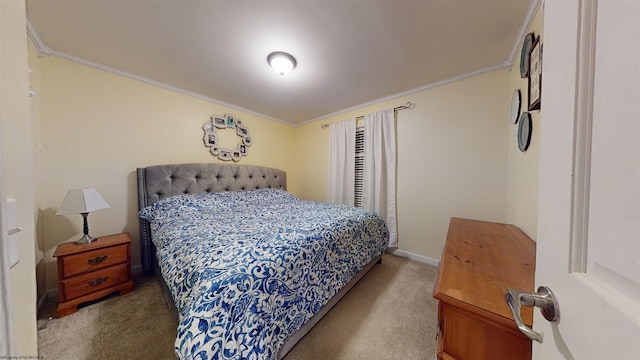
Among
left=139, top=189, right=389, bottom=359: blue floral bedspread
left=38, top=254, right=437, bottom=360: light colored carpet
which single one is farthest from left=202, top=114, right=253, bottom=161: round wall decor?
left=38, top=254, right=437, bottom=360: light colored carpet

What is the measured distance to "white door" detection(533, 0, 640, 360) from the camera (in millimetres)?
242

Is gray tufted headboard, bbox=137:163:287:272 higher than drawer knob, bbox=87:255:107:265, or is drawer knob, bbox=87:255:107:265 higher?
gray tufted headboard, bbox=137:163:287:272

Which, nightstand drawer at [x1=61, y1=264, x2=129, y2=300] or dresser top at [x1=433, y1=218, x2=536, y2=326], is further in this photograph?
nightstand drawer at [x1=61, y1=264, x2=129, y2=300]

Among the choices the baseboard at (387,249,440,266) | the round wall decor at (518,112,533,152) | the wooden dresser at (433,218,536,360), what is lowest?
the baseboard at (387,249,440,266)

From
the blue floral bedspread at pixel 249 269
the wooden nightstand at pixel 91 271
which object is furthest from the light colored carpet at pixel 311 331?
the blue floral bedspread at pixel 249 269

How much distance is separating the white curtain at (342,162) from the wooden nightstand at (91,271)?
7.99ft

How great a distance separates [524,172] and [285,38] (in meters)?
2.12

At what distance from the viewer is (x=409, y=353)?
1222mm

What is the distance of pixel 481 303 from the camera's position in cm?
66

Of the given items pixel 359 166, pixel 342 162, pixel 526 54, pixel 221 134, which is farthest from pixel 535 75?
pixel 221 134

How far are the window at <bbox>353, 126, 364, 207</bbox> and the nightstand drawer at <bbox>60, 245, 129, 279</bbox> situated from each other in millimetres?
2600

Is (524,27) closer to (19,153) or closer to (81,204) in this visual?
(19,153)

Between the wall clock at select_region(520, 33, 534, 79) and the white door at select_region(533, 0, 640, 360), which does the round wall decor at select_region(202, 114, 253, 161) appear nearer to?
the white door at select_region(533, 0, 640, 360)

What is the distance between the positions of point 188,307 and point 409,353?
1.31 m
